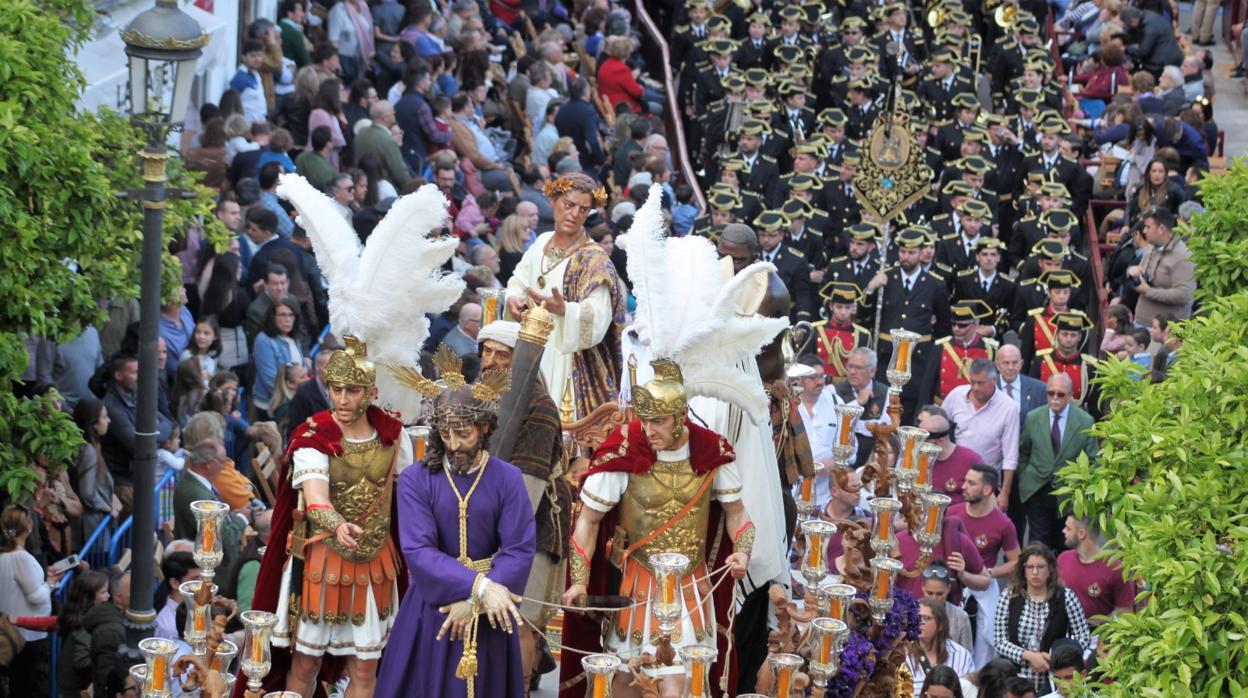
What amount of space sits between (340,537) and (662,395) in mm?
1683

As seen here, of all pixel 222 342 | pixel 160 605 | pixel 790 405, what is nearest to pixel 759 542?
pixel 790 405

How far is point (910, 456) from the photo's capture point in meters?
13.8

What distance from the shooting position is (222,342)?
17703 mm

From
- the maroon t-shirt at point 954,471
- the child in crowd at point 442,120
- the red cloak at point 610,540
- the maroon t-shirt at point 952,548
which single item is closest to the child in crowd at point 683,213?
the child in crowd at point 442,120

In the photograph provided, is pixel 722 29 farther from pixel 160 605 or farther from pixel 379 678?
pixel 379 678

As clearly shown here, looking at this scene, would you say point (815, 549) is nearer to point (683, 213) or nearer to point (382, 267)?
point (382, 267)

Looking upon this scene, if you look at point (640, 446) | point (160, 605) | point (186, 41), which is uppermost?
point (186, 41)

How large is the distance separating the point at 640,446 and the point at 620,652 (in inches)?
40.8

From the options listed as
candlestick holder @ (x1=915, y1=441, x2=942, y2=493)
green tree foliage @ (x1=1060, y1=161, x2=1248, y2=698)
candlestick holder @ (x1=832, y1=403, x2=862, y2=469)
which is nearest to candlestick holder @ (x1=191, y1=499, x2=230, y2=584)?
candlestick holder @ (x1=832, y1=403, x2=862, y2=469)

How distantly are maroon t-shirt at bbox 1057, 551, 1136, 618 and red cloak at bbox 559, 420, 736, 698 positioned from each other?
4.25 meters

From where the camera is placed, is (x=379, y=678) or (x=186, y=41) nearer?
(x=379, y=678)

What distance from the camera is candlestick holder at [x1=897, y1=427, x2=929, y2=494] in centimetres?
1380

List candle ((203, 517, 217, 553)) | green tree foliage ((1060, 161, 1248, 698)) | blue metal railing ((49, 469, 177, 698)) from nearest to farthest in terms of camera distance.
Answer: green tree foliage ((1060, 161, 1248, 698)), candle ((203, 517, 217, 553)), blue metal railing ((49, 469, 177, 698))

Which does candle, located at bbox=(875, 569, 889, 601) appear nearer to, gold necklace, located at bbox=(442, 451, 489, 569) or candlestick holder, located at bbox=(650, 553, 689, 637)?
candlestick holder, located at bbox=(650, 553, 689, 637)
